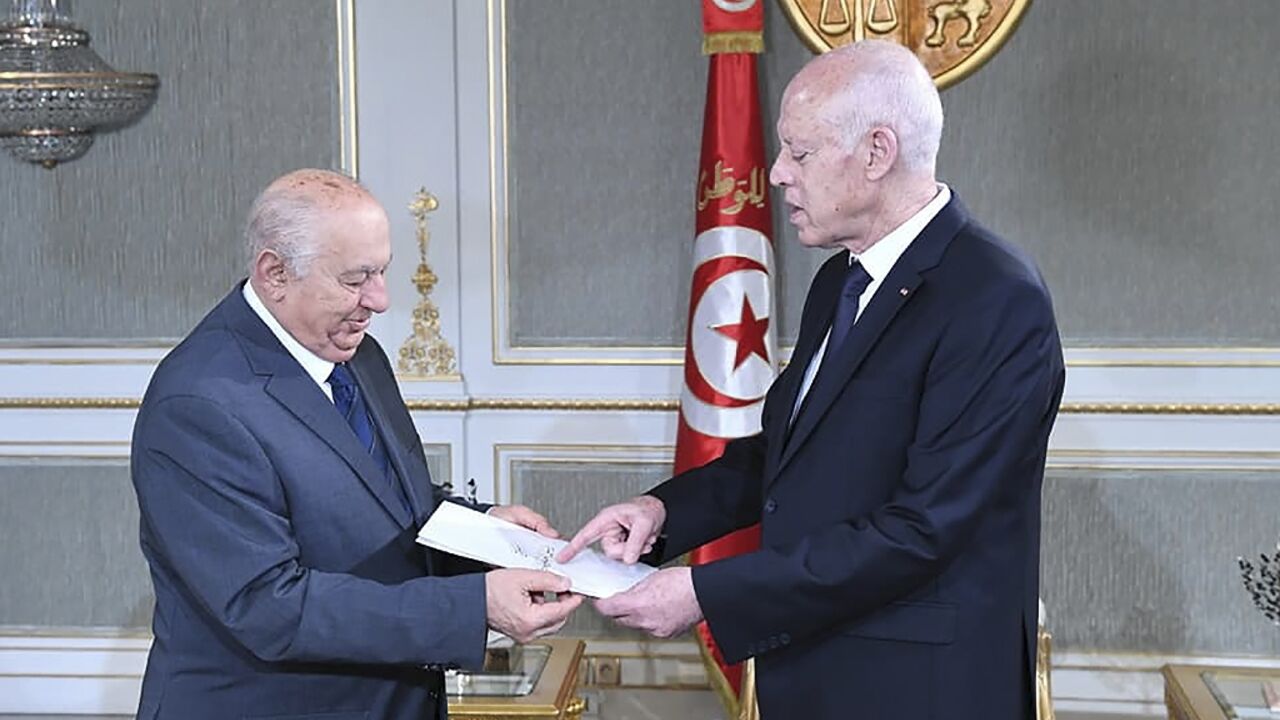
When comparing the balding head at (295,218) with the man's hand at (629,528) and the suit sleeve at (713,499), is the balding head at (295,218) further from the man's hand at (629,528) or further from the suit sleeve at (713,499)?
the suit sleeve at (713,499)

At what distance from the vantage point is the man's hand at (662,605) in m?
2.60

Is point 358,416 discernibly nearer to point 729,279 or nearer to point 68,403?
point 729,279

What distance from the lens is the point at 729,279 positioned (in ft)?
15.1

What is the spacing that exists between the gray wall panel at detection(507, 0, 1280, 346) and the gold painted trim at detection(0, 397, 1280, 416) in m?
0.18

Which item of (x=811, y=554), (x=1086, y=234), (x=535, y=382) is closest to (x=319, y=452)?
(x=811, y=554)

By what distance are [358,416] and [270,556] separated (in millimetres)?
338

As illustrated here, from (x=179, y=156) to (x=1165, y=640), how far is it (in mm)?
3128

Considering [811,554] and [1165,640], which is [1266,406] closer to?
[1165,640]

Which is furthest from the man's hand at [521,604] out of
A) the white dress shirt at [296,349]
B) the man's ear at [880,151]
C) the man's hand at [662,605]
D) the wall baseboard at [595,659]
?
the wall baseboard at [595,659]

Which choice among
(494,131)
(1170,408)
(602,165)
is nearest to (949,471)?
(1170,408)

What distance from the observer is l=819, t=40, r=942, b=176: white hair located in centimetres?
253

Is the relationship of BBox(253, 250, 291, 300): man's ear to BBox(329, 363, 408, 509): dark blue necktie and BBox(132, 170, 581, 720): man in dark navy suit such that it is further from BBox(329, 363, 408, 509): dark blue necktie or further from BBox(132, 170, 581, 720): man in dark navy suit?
BBox(329, 363, 408, 509): dark blue necktie

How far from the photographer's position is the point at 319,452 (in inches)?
96.6

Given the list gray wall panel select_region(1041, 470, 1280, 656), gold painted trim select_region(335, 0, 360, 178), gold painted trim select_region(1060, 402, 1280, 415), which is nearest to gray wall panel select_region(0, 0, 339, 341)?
gold painted trim select_region(335, 0, 360, 178)
